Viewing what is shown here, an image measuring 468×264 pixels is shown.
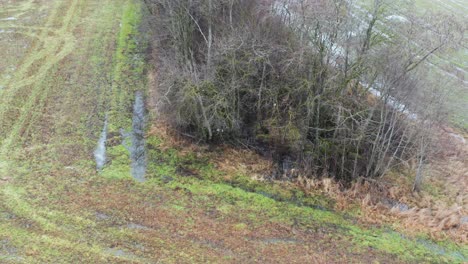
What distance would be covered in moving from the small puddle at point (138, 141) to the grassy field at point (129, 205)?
408 mm

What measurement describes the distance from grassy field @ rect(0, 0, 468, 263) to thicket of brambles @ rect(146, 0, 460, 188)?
8.80 ft

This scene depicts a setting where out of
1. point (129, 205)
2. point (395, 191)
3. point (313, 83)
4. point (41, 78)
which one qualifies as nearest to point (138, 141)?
point (129, 205)

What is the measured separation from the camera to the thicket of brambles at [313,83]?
21547mm

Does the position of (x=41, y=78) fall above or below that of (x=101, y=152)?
above

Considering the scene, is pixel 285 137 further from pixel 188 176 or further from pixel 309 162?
pixel 188 176

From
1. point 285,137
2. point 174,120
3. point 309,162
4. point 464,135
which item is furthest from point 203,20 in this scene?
point 464,135

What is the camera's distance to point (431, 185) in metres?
24.0

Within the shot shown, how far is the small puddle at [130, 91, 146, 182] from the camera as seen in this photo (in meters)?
23.5

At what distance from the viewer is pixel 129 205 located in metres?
20.9

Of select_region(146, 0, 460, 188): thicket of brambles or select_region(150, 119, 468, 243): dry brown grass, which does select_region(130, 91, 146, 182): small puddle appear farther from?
select_region(146, 0, 460, 188): thicket of brambles

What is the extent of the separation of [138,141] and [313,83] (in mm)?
11025

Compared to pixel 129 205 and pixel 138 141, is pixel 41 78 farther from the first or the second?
pixel 129 205

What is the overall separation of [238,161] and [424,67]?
37.7 ft

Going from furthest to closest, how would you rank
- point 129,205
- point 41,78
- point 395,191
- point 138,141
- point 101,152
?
point 41,78 < point 138,141 < point 101,152 < point 395,191 < point 129,205
